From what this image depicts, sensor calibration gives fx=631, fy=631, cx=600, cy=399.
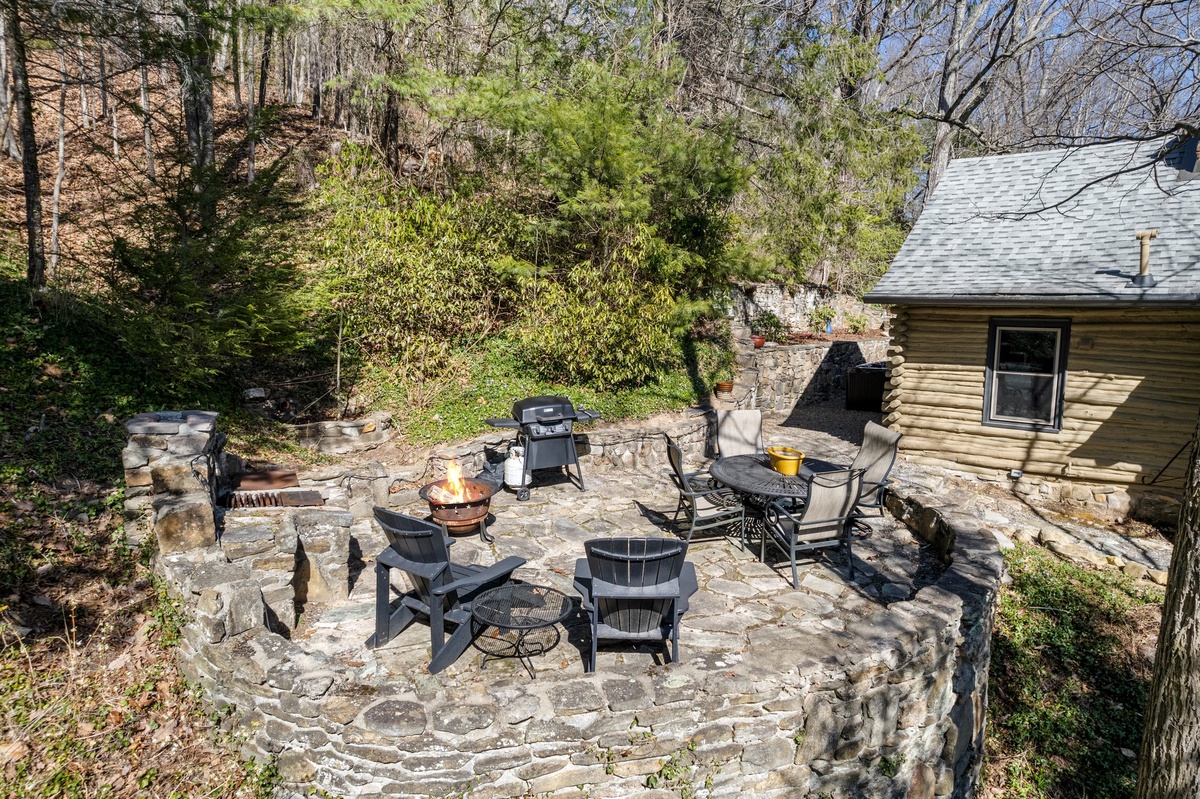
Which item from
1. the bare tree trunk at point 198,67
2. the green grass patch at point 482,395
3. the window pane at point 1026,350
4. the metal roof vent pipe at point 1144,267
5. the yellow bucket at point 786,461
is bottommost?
the yellow bucket at point 786,461

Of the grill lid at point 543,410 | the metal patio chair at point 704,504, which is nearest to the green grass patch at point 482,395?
the grill lid at point 543,410

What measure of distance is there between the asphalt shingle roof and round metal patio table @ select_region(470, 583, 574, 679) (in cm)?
719

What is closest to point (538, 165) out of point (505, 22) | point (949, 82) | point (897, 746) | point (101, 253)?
point (505, 22)

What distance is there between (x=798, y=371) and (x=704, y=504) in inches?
342

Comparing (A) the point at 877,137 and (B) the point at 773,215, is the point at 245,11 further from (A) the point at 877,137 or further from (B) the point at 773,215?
(A) the point at 877,137

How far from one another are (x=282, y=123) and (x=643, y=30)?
1062 cm

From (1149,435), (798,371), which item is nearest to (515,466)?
(1149,435)

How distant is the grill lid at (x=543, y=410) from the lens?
727 centimetres

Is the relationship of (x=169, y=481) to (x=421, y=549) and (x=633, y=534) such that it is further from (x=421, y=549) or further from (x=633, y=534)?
(x=633, y=534)

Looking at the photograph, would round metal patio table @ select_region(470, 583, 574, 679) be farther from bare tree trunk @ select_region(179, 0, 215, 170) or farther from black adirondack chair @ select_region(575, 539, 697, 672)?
bare tree trunk @ select_region(179, 0, 215, 170)

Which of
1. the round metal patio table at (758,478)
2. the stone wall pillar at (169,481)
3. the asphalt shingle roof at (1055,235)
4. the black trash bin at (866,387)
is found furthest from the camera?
the black trash bin at (866,387)

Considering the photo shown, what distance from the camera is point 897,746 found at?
167 inches

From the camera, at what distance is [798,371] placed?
1407 cm

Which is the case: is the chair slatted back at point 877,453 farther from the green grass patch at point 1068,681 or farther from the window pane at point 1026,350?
the window pane at point 1026,350
